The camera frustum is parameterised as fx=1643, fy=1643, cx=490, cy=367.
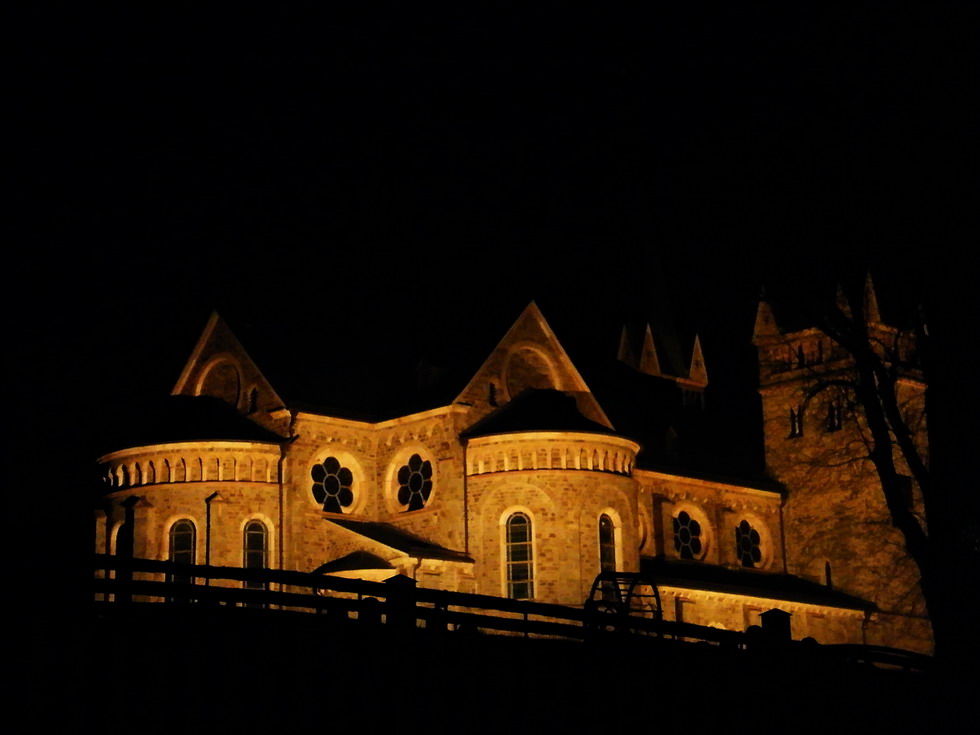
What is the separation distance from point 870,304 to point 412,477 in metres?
21.6

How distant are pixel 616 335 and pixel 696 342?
4494 mm

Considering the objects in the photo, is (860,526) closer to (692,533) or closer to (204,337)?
(692,533)

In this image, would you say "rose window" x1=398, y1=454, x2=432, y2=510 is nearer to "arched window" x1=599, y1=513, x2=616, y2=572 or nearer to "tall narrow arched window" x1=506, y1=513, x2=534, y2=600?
"tall narrow arched window" x1=506, y1=513, x2=534, y2=600

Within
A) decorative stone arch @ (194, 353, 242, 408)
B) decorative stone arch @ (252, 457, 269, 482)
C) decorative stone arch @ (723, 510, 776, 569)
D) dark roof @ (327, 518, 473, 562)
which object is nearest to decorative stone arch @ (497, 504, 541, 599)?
dark roof @ (327, 518, 473, 562)

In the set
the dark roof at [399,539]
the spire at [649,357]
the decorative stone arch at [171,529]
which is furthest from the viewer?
the spire at [649,357]

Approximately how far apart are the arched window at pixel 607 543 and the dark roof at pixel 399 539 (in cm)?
390

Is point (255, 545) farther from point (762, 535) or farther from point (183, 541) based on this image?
point (762, 535)

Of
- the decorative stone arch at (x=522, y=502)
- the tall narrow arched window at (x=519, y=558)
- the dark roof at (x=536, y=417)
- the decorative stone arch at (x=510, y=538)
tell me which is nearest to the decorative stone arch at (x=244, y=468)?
the dark roof at (x=536, y=417)

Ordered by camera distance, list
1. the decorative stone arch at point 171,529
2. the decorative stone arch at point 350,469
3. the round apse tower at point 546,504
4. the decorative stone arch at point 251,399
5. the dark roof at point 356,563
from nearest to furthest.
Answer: the dark roof at point 356,563 → the round apse tower at point 546,504 → the decorative stone arch at point 171,529 → the decorative stone arch at point 350,469 → the decorative stone arch at point 251,399

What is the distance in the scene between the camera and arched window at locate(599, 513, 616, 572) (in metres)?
48.5

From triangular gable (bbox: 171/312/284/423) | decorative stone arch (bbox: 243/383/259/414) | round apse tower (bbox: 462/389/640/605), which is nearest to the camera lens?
round apse tower (bbox: 462/389/640/605)

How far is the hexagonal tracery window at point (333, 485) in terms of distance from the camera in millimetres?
50219

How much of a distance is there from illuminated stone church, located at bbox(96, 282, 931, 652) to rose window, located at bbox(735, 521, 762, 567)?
1676 millimetres

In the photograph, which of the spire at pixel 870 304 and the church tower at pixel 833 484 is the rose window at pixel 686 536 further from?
the spire at pixel 870 304
